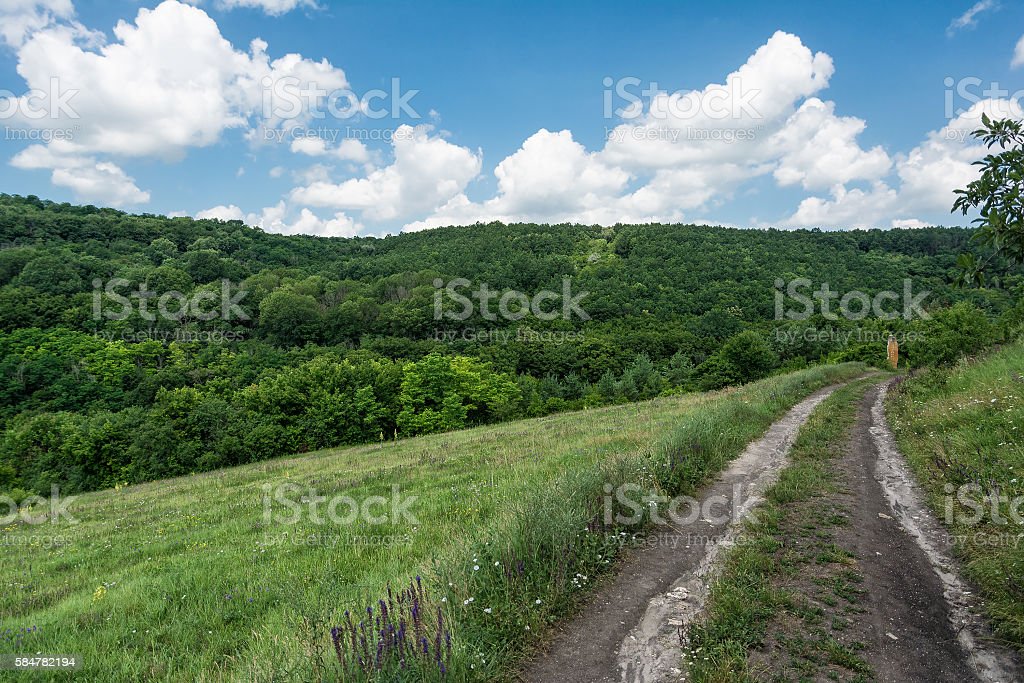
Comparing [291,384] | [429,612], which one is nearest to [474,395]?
[291,384]

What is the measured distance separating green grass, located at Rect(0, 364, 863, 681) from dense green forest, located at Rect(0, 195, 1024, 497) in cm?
2051

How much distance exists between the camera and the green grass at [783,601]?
394 centimetres

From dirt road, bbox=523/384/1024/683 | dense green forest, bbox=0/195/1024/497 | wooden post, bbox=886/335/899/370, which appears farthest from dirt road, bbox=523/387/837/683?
wooden post, bbox=886/335/899/370

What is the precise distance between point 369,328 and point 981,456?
10079cm

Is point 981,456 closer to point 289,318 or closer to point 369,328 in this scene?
point 369,328

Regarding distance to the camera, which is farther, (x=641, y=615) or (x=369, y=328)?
(x=369, y=328)

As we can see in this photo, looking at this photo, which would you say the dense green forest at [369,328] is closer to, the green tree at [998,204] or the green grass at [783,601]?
the green grass at [783,601]

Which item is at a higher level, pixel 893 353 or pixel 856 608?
pixel 856 608

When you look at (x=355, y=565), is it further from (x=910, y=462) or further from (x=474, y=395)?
(x=474, y=395)

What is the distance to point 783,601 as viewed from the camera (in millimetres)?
4844

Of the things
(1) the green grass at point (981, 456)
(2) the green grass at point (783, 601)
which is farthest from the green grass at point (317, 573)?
(1) the green grass at point (981, 456)

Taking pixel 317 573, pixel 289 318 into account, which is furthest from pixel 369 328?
pixel 317 573

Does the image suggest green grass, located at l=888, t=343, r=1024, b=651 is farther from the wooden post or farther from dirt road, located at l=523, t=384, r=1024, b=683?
the wooden post

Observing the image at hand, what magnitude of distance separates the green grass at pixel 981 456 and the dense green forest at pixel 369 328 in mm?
6618
